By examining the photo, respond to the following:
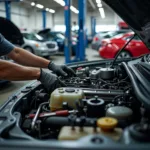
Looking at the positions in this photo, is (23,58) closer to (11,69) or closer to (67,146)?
(11,69)

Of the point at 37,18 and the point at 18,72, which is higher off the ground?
the point at 37,18

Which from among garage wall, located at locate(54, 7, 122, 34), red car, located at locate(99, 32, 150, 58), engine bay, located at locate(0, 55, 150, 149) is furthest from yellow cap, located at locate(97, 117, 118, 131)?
garage wall, located at locate(54, 7, 122, 34)

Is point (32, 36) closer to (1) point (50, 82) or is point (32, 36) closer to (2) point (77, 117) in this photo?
(1) point (50, 82)

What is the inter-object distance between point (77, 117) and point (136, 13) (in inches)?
35.5

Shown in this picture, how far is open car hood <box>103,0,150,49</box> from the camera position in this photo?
145 cm

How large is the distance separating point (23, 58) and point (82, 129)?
1.70 metres

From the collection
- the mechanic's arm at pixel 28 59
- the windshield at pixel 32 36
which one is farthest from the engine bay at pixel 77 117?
the windshield at pixel 32 36

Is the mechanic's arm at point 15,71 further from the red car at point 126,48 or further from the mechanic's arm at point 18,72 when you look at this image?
the red car at point 126,48

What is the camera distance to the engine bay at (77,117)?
0.95 metres

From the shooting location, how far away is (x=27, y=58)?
256 centimetres

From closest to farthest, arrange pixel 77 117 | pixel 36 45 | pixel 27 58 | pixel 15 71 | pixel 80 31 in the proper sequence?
pixel 77 117, pixel 15 71, pixel 27 58, pixel 80 31, pixel 36 45

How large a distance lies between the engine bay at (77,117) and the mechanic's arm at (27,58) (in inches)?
29.2

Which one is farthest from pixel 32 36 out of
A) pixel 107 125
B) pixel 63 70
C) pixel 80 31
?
pixel 107 125

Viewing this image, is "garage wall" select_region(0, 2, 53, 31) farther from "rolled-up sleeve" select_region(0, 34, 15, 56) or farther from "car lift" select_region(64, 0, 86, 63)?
"rolled-up sleeve" select_region(0, 34, 15, 56)
